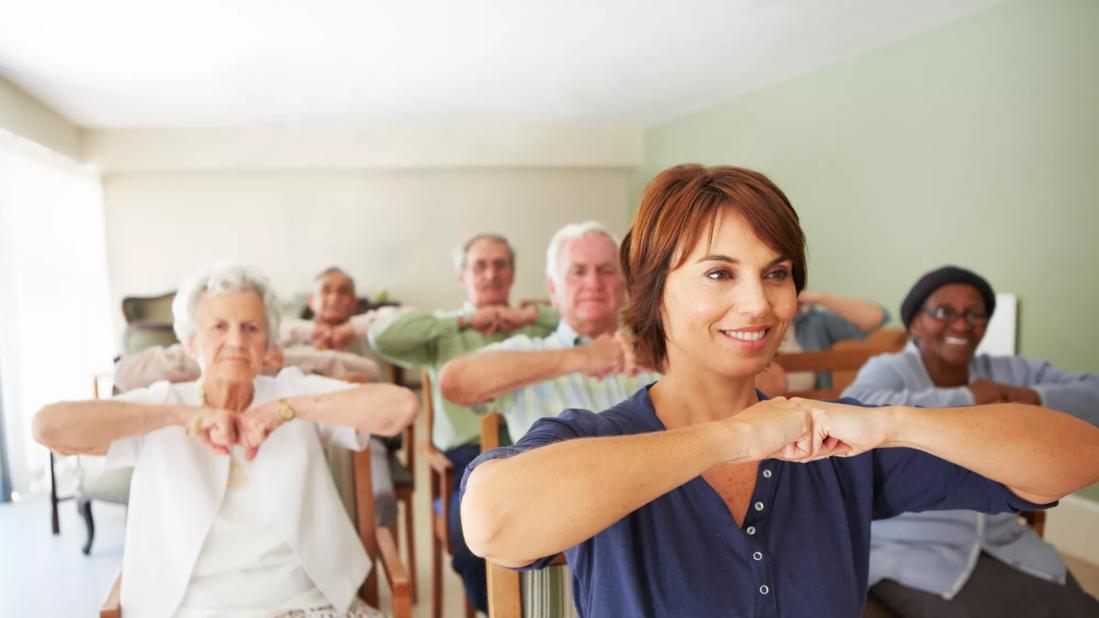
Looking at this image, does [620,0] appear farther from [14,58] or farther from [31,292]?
[14,58]

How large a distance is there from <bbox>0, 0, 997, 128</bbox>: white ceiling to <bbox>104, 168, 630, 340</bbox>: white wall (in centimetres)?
86

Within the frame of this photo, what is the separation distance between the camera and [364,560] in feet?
5.59

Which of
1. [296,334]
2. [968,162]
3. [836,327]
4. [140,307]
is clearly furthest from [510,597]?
[140,307]

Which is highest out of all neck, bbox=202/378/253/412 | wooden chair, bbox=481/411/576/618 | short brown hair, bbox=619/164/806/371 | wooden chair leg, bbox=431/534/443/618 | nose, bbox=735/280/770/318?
short brown hair, bbox=619/164/806/371

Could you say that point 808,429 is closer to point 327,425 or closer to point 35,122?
point 327,425

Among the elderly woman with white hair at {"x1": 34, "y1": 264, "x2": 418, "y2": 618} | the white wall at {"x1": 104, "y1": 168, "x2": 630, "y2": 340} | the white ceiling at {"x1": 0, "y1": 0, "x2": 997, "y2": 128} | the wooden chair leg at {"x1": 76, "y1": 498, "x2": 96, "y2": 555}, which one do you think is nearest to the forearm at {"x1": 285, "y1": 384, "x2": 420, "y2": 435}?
the elderly woman with white hair at {"x1": 34, "y1": 264, "x2": 418, "y2": 618}

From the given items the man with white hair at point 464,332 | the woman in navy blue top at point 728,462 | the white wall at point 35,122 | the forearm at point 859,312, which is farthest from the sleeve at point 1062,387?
the white wall at point 35,122

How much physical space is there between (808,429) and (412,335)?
6.51ft

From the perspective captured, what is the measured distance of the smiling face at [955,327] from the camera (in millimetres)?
2102

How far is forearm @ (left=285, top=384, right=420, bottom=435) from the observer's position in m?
1.65

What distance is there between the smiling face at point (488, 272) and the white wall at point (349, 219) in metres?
4.55

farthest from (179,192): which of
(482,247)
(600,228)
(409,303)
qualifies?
(600,228)

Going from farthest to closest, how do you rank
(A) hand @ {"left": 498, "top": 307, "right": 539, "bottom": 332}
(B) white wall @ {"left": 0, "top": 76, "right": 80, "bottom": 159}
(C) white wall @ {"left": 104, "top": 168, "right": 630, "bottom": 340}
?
(C) white wall @ {"left": 104, "top": 168, "right": 630, "bottom": 340}
(B) white wall @ {"left": 0, "top": 76, "right": 80, "bottom": 159}
(A) hand @ {"left": 498, "top": 307, "right": 539, "bottom": 332}

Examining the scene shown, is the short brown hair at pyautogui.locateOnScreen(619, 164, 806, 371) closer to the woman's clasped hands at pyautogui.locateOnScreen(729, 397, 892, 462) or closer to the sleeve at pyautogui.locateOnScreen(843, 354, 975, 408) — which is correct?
the woman's clasped hands at pyautogui.locateOnScreen(729, 397, 892, 462)
